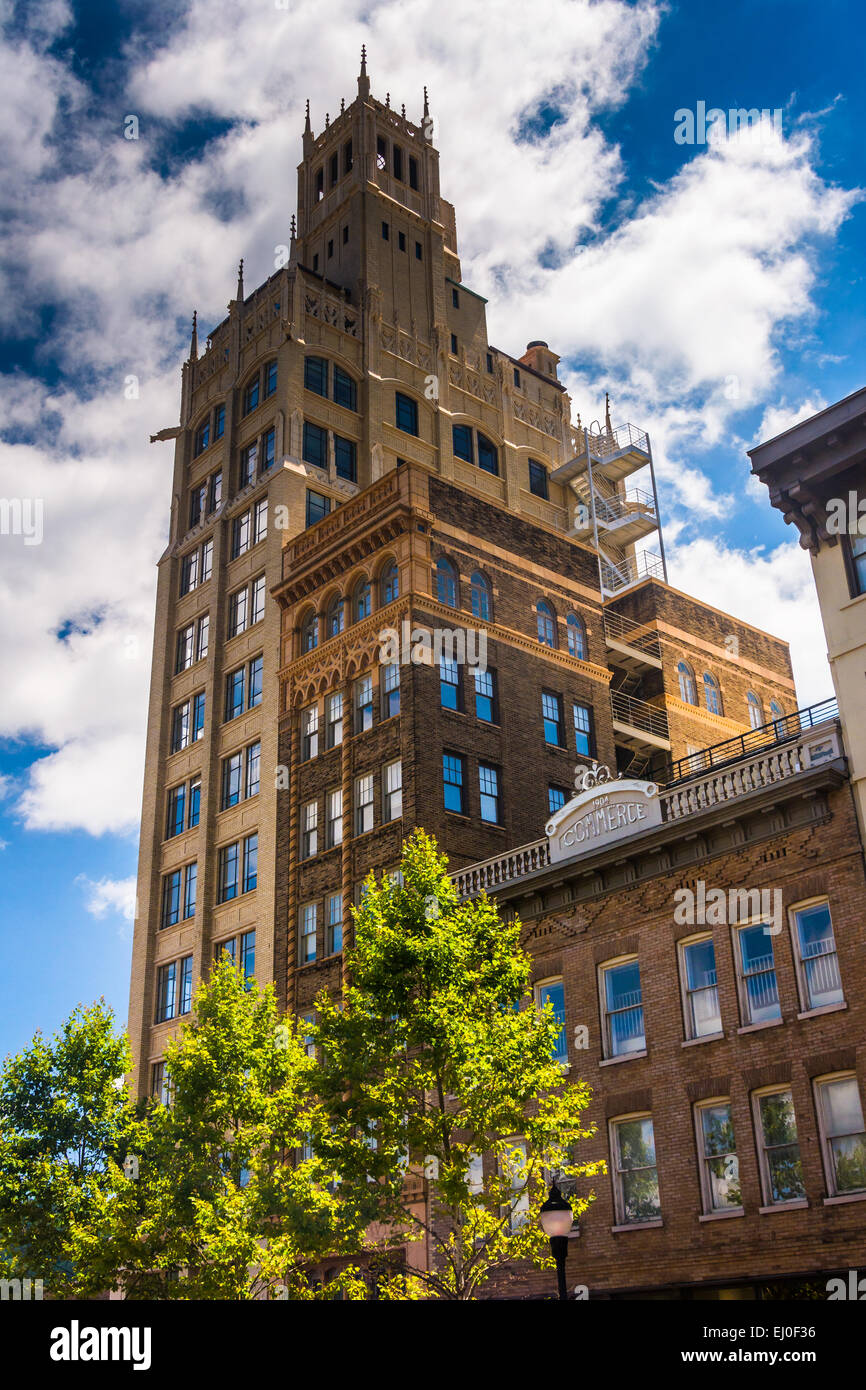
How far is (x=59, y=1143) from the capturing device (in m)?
38.3

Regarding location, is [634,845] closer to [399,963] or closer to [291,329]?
[399,963]

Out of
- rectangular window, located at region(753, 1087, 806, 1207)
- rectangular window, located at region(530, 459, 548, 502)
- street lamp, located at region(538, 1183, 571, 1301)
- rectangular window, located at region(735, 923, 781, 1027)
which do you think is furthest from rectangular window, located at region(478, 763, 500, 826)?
rectangular window, located at region(530, 459, 548, 502)

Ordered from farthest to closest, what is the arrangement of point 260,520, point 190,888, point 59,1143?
point 260,520 < point 190,888 < point 59,1143

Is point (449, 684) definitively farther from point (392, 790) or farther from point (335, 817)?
point (335, 817)

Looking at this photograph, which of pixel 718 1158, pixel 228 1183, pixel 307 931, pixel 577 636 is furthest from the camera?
pixel 577 636

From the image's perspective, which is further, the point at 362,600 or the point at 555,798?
the point at 362,600

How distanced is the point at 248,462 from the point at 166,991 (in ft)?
70.8

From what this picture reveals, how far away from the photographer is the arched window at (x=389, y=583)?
144 ft

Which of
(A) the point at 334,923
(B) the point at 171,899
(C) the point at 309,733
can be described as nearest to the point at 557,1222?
(A) the point at 334,923

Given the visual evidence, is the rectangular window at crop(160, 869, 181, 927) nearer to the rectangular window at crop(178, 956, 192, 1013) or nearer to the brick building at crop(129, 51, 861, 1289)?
the brick building at crop(129, 51, 861, 1289)

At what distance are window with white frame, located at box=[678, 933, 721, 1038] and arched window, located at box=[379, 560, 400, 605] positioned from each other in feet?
59.4

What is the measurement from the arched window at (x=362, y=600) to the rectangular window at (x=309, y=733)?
3.54 metres

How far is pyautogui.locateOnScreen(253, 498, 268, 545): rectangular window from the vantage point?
171 feet
